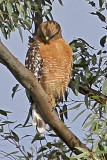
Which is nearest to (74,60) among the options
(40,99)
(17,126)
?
(17,126)

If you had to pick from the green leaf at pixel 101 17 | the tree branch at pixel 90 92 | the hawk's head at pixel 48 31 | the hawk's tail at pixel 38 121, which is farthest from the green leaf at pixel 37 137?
the green leaf at pixel 101 17

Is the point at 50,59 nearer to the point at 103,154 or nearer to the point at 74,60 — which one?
the point at 74,60

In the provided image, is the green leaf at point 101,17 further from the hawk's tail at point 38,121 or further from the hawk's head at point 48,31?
the hawk's tail at point 38,121

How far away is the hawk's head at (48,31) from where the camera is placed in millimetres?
4371

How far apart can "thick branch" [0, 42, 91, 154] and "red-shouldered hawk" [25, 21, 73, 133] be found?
587 mm

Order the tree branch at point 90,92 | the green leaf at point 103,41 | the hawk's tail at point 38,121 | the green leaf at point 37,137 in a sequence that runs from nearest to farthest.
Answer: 1. the green leaf at point 37,137
2. the tree branch at point 90,92
3. the hawk's tail at point 38,121
4. the green leaf at point 103,41

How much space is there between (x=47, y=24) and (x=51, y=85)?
608 mm

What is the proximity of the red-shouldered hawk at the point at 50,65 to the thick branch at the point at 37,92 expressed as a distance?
59 centimetres

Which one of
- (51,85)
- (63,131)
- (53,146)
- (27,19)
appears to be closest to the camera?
(63,131)

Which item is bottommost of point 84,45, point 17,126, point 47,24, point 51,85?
point 17,126

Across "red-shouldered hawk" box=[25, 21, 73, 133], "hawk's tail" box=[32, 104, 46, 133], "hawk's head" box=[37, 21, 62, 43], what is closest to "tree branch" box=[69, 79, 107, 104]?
"red-shouldered hawk" box=[25, 21, 73, 133]

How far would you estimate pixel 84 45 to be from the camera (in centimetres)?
414

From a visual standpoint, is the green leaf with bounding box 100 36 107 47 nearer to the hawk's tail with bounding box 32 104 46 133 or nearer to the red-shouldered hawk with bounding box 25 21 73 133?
the red-shouldered hawk with bounding box 25 21 73 133

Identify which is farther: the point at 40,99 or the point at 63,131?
the point at 63,131
